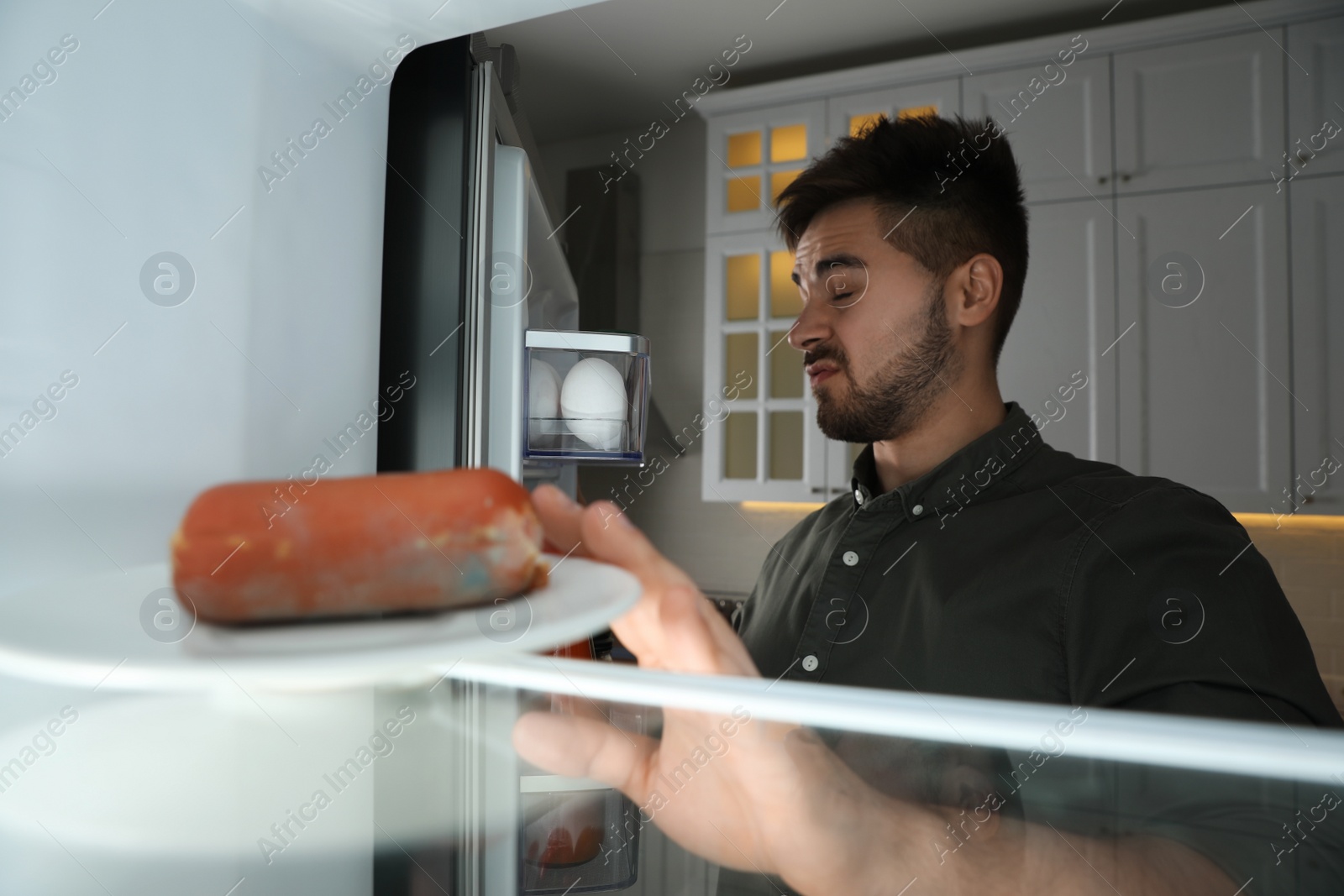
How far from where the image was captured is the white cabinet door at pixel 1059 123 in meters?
1.42

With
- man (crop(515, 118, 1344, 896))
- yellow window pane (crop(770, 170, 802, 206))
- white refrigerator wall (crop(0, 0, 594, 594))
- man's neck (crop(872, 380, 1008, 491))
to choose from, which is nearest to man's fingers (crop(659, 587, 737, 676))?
man (crop(515, 118, 1344, 896))

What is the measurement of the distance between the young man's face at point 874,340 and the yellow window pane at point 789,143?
0.82 metres

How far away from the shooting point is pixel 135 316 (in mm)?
216

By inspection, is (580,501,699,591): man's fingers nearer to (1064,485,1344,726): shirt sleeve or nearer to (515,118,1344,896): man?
(515,118,1344,896): man

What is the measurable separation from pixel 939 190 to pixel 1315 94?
88cm

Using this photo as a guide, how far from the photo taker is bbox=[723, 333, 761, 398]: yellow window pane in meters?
1.74

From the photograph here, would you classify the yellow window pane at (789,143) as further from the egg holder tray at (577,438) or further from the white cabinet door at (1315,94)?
the egg holder tray at (577,438)

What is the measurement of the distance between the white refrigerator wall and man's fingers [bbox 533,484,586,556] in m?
0.10

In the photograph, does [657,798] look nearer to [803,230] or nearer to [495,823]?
[495,823]

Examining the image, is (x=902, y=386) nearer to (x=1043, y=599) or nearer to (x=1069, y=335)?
(x=1043, y=599)

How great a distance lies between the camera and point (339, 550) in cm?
15

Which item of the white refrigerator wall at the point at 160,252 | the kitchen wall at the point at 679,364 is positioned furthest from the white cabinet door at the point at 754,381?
the white refrigerator wall at the point at 160,252

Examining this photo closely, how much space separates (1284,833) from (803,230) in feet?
3.14

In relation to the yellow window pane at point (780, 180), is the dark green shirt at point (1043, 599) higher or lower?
lower
